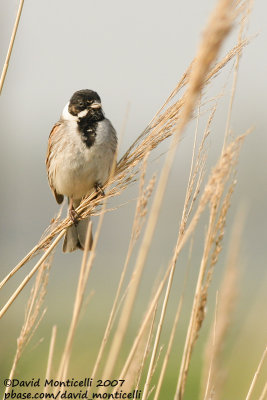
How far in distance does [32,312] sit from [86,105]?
192cm

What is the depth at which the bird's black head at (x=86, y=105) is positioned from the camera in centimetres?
393

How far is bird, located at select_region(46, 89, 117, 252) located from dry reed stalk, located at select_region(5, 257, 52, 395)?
138 cm

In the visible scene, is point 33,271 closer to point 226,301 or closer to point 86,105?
point 226,301

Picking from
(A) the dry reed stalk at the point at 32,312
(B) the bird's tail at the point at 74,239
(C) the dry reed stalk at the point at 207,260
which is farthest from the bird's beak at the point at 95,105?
(C) the dry reed stalk at the point at 207,260

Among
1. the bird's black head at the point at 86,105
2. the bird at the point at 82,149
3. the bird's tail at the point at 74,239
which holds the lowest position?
the bird's tail at the point at 74,239

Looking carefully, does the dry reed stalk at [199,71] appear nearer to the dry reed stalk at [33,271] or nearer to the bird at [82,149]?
the dry reed stalk at [33,271]

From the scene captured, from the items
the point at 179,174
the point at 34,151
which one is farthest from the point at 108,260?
the point at 34,151

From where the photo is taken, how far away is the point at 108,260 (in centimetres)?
4144

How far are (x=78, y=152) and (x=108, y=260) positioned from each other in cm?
3778

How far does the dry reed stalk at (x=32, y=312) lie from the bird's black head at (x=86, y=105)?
1.69 m

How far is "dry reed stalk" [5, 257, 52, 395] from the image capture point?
2.20 metres

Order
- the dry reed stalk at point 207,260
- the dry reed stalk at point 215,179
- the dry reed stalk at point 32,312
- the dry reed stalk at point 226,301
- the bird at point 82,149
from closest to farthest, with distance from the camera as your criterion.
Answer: the dry reed stalk at point 226,301
the dry reed stalk at point 215,179
the dry reed stalk at point 207,260
the dry reed stalk at point 32,312
the bird at point 82,149

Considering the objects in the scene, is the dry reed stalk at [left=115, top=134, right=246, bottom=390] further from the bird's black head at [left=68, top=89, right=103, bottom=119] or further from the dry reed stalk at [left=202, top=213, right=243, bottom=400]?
the bird's black head at [left=68, top=89, right=103, bottom=119]

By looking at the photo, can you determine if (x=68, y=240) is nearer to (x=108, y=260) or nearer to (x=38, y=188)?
(x=108, y=260)
